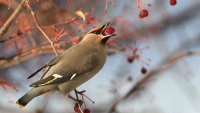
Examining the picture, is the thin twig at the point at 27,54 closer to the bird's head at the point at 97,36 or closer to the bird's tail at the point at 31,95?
the bird's head at the point at 97,36

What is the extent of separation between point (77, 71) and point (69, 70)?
0.04 meters

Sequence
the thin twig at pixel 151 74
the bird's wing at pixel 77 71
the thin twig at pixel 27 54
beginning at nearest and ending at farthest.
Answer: the bird's wing at pixel 77 71
the thin twig at pixel 27 54
the thin twig at pixel 151 74

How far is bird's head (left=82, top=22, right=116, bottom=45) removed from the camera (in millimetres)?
3059

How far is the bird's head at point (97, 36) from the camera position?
10.0ft

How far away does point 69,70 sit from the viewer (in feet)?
9.16

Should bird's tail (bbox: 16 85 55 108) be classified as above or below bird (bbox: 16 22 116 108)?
below

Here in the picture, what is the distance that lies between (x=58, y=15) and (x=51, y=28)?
1.33ft

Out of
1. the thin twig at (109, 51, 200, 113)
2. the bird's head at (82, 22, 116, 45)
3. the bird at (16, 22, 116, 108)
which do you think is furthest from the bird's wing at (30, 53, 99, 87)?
the thin twig at (109, 51, 200, 113)

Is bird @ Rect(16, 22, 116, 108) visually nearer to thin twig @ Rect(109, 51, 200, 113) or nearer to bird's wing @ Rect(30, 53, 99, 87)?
bird's wing @ Rect(30, 53, 99, 87)

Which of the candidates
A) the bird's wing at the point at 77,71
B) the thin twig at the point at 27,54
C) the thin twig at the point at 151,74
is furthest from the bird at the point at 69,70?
the thin twig at the point at 151,74

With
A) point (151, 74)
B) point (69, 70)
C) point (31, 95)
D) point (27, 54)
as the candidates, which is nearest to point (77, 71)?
point (69, 70)

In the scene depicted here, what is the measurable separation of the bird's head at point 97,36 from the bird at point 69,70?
2cm

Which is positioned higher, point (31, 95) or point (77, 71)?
point (77, 71)

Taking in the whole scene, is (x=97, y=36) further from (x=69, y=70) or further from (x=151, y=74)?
(x=151, y=74)
